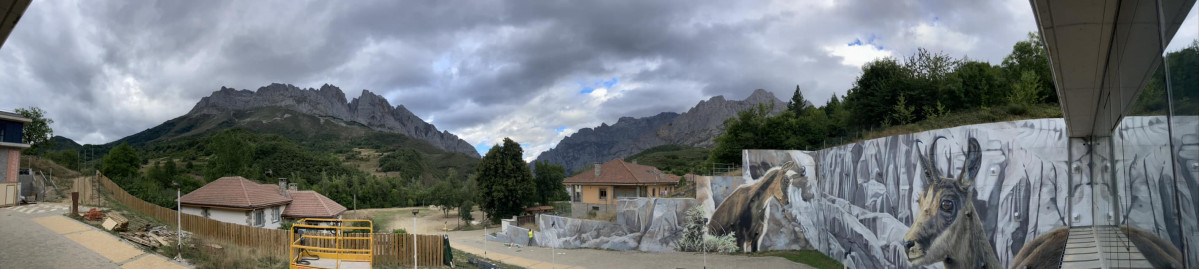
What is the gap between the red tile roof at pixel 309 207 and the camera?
25.2m

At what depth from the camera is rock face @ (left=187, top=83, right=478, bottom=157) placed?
434 ft

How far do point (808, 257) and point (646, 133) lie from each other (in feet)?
430

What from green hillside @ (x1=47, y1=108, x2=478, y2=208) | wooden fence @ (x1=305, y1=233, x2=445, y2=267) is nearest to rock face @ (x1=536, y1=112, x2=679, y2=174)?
→ green hillside @ (x1=47, y1=108, x2=478, y2=208)

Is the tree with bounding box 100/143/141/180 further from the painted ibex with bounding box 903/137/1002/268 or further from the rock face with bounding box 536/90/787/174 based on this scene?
the rock face with bounding box 536/90/787/174

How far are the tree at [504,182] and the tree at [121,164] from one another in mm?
25998

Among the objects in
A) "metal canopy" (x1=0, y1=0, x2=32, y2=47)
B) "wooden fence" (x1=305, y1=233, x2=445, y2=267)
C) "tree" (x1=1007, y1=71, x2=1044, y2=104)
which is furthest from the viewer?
"tree" (x1=1007, y1=71, x2=1044, y2=104)

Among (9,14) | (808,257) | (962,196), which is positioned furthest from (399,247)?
(808,257)

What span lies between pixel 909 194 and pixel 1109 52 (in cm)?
1334

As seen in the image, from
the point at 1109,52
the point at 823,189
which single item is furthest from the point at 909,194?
the point at 1109,52

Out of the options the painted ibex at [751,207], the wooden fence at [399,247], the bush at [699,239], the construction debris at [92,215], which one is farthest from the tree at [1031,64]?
the construction debris at [92,215]

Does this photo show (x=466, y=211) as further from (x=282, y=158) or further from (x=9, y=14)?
(x=9, y=14)

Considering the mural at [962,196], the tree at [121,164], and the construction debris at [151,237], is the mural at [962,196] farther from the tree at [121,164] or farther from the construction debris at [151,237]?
the tree at [121,164]

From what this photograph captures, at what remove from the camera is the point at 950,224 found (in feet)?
49.5

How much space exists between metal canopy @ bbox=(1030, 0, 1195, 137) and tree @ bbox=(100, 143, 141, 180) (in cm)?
5174
